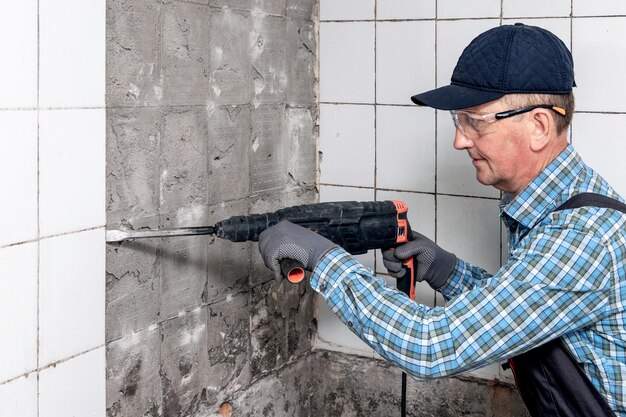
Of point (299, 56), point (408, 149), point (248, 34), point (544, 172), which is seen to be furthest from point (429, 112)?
point (544, 172)

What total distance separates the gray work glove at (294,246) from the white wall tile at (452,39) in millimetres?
944

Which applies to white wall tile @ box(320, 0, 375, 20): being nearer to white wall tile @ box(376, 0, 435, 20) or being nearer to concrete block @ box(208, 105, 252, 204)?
white wall tile @ box(376, 0, 435, 20)

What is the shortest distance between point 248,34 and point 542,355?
1.24 m

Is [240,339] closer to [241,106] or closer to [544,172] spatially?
[241,106]

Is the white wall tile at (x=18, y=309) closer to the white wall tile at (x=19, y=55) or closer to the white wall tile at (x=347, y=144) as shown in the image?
the white wall tile at (x=19, y=55)

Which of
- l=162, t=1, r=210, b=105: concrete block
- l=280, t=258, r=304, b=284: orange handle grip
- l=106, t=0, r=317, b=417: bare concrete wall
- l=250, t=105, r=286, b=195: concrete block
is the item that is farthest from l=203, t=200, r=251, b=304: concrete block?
l=280, t=258, r=304, b=284: orange handle grip

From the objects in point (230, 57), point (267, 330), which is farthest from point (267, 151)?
point (267, 330)

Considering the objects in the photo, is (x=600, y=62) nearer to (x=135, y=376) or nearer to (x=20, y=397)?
(x=135, y=376)

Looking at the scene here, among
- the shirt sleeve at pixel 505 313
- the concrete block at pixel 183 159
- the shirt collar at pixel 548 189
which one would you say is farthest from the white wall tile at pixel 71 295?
the shirt collar at pixel 548 189

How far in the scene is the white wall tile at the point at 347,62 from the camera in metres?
2.62

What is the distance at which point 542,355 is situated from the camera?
1640 mm

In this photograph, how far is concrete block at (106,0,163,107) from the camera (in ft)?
6.05

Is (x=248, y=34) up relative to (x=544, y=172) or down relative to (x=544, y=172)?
up

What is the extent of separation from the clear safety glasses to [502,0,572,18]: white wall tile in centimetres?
75
